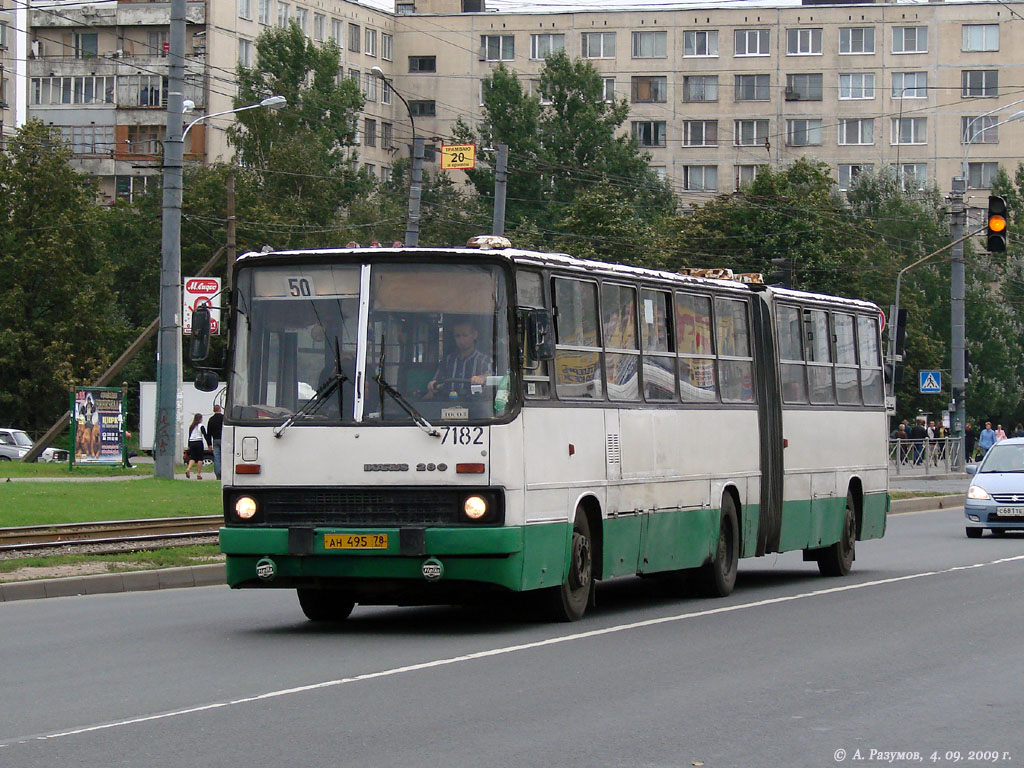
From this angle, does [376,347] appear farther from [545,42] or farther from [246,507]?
[545,42]

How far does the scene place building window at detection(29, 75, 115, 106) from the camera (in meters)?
90.5

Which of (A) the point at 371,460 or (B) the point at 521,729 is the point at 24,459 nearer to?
(A) the point at 371,460

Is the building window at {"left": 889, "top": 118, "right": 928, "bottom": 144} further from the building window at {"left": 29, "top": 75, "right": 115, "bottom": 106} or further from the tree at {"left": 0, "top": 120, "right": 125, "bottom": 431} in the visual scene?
the tree at {"left": 0, "top": 120, "right": 125, "bottom": 431}

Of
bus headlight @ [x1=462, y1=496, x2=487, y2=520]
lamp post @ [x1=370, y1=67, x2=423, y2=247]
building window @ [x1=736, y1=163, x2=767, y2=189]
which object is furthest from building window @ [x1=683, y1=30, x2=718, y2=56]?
bus headlight @ [x1=462, y1=496, x2=487, y2=520]

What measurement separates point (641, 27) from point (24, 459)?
60671 millimetres

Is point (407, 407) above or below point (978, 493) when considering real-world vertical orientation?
above

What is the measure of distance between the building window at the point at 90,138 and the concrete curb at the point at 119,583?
73913 mm

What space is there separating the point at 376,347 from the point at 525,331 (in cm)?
108

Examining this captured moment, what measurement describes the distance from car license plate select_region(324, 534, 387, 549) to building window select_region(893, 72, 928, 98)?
3646 inches

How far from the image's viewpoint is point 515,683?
417 inches

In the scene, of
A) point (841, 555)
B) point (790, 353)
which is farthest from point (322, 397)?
point (841, 555)

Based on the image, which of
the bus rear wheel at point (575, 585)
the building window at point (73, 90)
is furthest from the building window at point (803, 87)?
the bus rear wheel at point (575, 585)

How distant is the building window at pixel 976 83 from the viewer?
331 feet

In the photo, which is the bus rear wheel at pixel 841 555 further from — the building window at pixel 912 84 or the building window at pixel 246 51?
the building window at pixel 912 84
